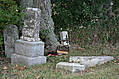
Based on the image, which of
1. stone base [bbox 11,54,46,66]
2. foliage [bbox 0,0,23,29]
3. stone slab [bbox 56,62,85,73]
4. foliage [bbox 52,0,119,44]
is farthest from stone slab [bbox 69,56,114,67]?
foliage [bbox 52,0,119,44]

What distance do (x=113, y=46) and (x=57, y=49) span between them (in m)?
2.99

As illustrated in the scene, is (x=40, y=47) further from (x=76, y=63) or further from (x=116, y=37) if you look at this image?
(x=116, y=37)

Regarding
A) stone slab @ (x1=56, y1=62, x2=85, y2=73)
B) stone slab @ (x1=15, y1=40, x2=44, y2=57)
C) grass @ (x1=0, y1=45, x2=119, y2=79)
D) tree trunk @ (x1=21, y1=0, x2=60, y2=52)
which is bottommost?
grass @ (x1=0, y1=45, x2=119, y2=79)

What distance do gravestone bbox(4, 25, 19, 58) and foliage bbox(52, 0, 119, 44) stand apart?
12.4ft

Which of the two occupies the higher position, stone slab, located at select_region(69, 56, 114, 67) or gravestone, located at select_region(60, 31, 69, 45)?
gravestone, located at select_region(60, 31, 69, 45)

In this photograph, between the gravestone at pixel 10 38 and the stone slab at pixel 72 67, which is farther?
the gravestone at pixel 10 38

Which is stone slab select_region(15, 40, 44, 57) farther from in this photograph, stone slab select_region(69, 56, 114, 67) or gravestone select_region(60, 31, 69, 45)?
gravestone select_region(60, 31, 69, 45)

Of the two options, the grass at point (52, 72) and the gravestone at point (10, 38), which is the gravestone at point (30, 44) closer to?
the grass at point (52, 72)

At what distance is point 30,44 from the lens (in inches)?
250

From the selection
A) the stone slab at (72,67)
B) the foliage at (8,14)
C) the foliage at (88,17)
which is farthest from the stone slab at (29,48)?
the foliage at (88,17)

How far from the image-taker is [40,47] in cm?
663

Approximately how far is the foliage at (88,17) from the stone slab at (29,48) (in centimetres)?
407

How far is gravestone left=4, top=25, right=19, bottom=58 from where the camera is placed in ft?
24.1

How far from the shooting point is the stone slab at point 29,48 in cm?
636
